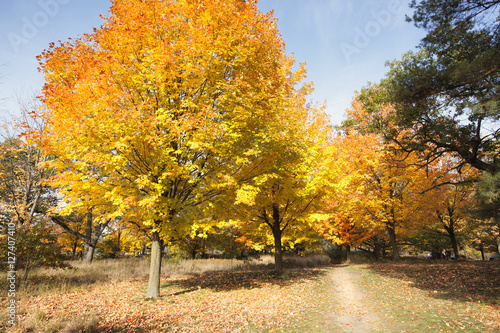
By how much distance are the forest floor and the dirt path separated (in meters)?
0.03

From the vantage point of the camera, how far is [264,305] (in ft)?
25.8

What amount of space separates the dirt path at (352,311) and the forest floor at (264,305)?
3 centimetres

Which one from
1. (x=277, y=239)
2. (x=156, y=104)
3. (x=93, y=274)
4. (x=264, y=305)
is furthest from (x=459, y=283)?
(x=93, y=274)

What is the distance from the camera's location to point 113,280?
471 inches

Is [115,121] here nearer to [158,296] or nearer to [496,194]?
[158,296]

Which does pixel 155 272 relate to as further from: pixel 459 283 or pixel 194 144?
pixel 459 283

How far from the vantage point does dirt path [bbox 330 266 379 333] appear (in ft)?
21.2

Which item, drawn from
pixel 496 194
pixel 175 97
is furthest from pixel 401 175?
pixel 175 97

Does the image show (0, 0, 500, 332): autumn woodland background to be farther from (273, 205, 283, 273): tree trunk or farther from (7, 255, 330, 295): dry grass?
(273, 205, 283, 273): tree trunk

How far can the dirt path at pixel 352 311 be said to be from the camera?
21.2 feet

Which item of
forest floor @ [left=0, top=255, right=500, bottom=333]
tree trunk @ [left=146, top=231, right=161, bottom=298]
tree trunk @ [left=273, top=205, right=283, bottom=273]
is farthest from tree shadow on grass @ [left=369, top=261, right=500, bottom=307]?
tree trunk @ [left=146, top=231, right=161, bottom=298]

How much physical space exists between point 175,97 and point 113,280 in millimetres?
9721

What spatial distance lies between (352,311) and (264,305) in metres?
2.84

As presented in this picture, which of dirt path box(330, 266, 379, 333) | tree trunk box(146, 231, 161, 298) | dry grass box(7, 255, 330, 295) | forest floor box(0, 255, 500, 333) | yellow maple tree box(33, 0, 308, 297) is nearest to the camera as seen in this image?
forest floor box(0, 255, 500, 333)
